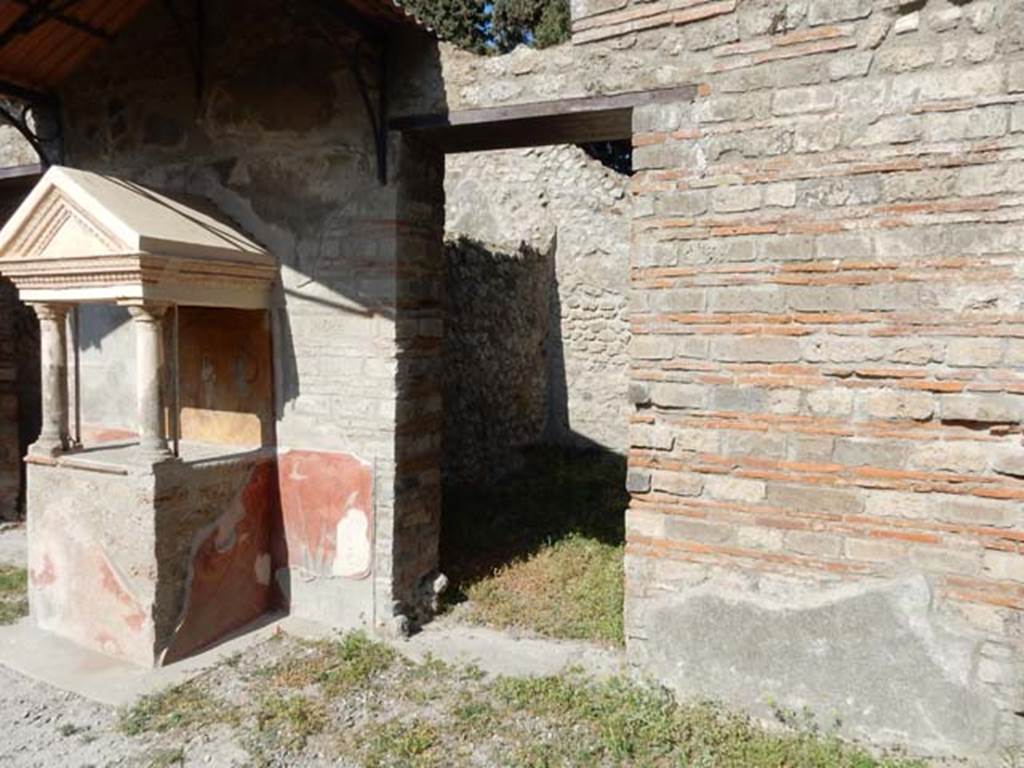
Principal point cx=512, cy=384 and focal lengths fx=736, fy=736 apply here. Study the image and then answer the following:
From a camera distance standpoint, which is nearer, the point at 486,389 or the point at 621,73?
the point at 621,73

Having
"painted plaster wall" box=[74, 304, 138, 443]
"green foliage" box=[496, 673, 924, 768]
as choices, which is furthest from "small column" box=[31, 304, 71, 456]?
"green foliage" box=[496, 673, 924, 768]

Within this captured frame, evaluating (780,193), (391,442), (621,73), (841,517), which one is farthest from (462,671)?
(621,73)

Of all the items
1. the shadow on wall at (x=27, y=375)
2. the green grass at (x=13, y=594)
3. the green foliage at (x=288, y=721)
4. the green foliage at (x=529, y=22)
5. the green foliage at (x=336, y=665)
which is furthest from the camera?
the green foliage at (x=529, y=22)

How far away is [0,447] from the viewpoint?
7.06 metres

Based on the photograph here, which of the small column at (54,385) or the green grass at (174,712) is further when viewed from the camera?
the small column at (54,385)

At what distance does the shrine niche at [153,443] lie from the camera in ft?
13.5

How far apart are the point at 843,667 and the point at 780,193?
229 cm

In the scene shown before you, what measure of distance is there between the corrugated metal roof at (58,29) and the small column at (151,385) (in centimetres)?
204

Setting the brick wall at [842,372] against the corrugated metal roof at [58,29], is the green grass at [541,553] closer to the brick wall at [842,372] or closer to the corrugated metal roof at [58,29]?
the brick wall at [842,372]

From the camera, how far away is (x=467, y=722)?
3.71 m

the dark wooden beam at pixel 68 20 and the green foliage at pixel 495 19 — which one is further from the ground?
the green foliage at pixel 495 19

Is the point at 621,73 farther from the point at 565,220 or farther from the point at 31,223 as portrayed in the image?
the point at 565,220

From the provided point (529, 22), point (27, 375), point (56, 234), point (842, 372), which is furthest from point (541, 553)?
point (529, 22)

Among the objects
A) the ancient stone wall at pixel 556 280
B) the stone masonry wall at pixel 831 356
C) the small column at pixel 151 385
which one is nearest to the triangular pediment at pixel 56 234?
the small column at pixel 151 385
